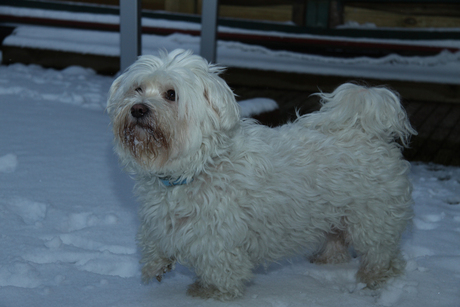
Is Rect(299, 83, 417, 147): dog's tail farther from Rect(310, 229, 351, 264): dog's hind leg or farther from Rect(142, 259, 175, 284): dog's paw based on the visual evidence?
Rect(142, 259, 175, 284): dog's paw

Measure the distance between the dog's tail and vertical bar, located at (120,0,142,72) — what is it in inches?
96.2

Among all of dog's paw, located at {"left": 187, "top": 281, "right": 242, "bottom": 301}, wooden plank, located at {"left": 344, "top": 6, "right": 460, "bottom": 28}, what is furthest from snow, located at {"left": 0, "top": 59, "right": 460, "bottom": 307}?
wooden plank, located at {"left": 344, "top": 6, "right": 460, "bottom": 28}

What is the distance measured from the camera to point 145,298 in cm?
249

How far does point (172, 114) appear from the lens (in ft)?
7.52

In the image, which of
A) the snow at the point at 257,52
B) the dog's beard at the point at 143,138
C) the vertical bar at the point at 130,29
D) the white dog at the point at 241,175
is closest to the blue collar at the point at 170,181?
the white dog at the point at 241,175

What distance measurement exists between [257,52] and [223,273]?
6842 mm

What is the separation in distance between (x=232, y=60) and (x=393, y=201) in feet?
20.5

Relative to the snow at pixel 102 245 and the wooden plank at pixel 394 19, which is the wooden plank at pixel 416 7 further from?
the snow at pixel 102 245

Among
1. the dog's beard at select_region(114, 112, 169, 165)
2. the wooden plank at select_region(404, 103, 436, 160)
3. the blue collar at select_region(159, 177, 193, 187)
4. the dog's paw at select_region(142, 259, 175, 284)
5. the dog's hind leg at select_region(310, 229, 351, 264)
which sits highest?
the dog's beard at select_region(114, 112, 169, 165)

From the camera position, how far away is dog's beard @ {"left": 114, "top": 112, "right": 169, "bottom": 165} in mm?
2256

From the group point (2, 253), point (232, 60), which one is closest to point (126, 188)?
point (2, 253)

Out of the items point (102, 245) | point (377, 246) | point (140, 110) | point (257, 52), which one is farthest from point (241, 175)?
point (257, 52)

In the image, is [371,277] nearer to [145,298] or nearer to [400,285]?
[400,285]

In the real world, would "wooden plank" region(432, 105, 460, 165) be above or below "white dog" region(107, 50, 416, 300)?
below
